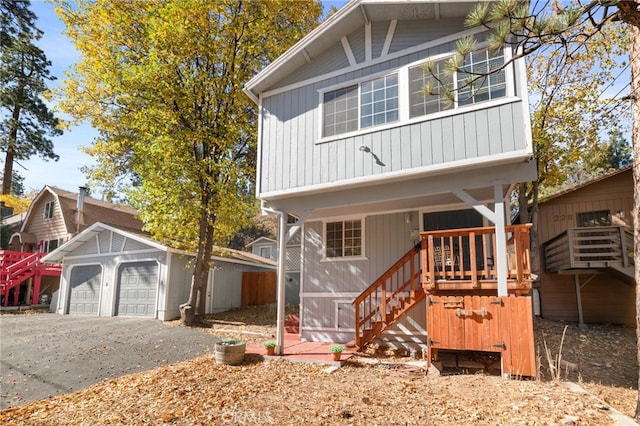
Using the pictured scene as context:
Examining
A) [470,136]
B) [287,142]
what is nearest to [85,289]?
[287,142]

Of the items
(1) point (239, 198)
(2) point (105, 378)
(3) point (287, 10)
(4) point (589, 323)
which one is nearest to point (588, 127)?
(4) point (589, 323)

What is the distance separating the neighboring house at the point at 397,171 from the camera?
6.05 metres

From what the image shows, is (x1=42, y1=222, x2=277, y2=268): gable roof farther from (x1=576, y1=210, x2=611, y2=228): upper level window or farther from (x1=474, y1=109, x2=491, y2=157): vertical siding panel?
(x1=576, y1=210, x2=611, y2=228): upper level window

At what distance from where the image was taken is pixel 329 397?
5125 mm

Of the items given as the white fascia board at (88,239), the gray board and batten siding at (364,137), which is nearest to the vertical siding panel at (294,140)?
the gray board and batten siding at (364,137)

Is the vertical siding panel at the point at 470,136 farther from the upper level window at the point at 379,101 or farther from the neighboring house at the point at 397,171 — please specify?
the upper level window at the point at 379,101

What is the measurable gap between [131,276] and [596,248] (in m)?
16.5

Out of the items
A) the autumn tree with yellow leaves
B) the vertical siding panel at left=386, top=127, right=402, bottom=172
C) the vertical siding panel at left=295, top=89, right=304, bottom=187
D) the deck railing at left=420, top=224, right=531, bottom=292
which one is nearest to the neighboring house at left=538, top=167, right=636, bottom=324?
the deck railing at left=420, top=224, right=531, bottom=292

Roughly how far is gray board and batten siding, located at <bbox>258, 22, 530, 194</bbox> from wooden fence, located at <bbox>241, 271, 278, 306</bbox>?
10.5 metres

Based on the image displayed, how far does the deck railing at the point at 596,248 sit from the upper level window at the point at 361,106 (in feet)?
26.1

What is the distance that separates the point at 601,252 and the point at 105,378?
13.4m

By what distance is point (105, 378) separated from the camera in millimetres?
6715

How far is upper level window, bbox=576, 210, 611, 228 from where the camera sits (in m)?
12.9

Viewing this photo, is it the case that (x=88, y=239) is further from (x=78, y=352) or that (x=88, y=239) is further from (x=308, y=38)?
(x=308, y=38)
